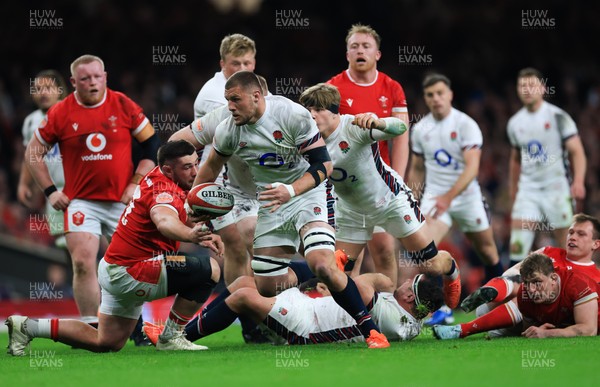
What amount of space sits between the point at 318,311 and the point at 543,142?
4.94 m

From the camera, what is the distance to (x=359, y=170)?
26.7 feet

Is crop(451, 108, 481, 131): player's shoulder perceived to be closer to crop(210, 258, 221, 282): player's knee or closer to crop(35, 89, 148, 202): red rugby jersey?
crop(35, 89, 148, 202): red rugby jersey

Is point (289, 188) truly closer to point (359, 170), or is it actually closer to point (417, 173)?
point (359, 170)

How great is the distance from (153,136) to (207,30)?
1031cm

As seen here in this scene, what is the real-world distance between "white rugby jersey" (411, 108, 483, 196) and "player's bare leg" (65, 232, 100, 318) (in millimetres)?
4112

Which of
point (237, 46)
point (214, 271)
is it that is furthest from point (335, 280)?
point (237, 46)

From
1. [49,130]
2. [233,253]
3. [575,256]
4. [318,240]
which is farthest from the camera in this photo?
[49,130]

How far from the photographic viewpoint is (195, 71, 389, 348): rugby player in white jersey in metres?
7.16

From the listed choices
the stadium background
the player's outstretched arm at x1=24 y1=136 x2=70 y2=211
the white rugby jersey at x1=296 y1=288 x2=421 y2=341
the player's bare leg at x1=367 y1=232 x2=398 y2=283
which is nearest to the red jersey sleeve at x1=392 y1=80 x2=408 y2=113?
the player's bare leg at x1=367 y1=232 x2=398 y2=283

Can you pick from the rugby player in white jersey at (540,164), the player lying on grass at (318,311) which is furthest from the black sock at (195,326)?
the rugby player in white jersey at (540,164)

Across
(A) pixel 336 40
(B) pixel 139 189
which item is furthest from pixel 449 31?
(B) pixel 139 189

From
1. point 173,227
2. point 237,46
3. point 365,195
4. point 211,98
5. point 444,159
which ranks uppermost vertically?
point 237,46

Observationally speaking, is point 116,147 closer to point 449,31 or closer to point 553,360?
point 553,360

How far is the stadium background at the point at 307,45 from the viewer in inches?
694
